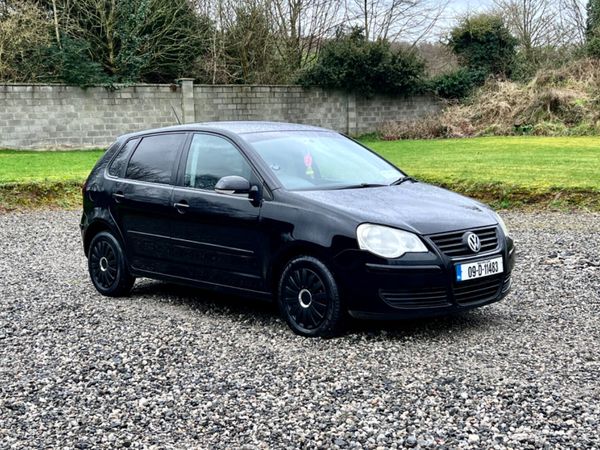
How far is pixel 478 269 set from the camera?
209 inches

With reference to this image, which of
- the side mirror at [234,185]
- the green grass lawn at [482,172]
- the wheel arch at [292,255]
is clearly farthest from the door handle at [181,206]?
the green grass lawn at [482,172]

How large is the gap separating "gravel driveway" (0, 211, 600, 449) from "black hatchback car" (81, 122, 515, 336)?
320mm

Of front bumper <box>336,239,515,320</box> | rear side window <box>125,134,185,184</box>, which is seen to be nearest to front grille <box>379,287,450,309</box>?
front bumper <box>336,239,515,320</box>

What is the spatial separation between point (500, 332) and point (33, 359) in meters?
3.45

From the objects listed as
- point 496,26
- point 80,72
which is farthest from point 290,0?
point 80,72

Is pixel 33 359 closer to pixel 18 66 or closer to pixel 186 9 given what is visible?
pixel 18 66

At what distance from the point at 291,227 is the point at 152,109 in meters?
22.4

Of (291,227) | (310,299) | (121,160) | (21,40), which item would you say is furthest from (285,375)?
(21,40)

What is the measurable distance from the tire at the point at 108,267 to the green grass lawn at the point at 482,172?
742cm

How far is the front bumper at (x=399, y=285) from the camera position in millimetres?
5074

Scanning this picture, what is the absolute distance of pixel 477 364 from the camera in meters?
4.71

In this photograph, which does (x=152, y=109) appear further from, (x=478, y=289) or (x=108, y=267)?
(x=478, y=289)

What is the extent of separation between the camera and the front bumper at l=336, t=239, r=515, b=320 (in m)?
5.07

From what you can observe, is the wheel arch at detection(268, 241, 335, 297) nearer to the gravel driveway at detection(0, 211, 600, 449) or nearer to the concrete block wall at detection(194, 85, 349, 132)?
the gravel driveway at detection(0, 211, 600, 449)
